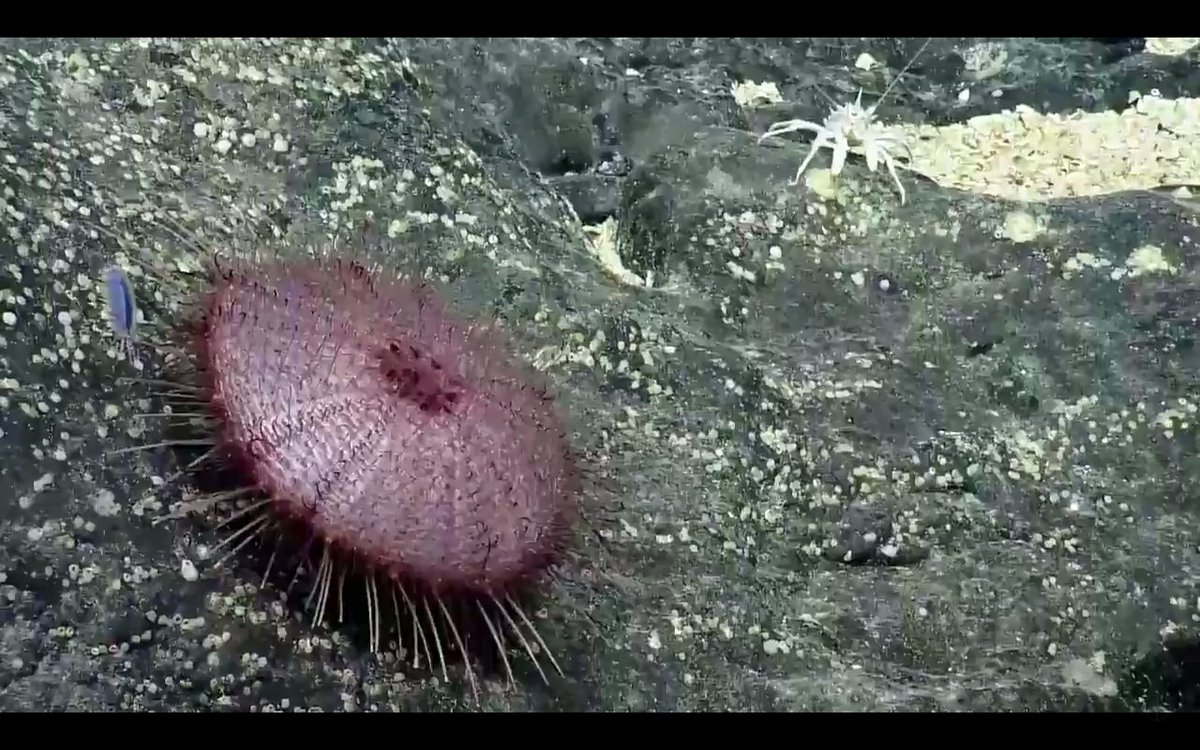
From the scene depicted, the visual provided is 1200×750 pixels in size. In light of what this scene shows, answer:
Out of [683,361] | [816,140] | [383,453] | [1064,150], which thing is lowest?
[383,453]

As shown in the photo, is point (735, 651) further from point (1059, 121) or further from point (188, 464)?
point (1059, 121)

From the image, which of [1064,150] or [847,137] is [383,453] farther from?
[1064,150]

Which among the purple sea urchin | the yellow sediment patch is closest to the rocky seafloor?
the yellow sediment patch

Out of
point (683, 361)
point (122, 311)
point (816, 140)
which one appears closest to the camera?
point (122, 311)

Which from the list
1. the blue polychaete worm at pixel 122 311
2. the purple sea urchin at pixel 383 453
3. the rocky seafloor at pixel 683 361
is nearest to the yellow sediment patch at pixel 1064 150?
the rocky seafloor at pixel 683 361

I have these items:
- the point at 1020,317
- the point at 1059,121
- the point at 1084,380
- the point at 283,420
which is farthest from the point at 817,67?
the point at 283,420

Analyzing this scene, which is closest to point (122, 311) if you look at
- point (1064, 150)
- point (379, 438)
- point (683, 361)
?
point (379, 438)

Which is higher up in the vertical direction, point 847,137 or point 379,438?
point 847,137
